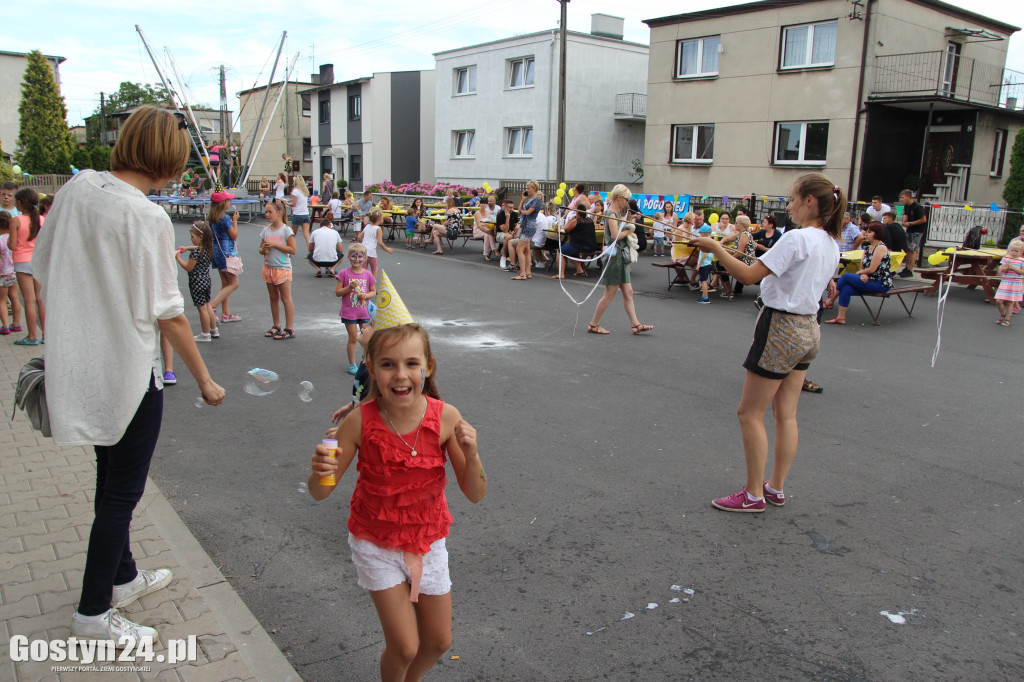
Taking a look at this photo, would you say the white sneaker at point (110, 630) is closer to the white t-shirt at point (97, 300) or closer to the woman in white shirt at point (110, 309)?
the woman in white shirt at point (110, 309)

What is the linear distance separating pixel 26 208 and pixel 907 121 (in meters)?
23.2

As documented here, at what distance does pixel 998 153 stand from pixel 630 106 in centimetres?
1433

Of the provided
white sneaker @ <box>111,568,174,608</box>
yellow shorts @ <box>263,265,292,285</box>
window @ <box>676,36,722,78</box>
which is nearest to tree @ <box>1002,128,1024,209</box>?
window @ <box>676,36,722,78</box>

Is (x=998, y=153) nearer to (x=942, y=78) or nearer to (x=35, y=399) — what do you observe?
(x=942, y=78)

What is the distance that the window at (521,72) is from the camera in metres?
32.4

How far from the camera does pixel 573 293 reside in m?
13.2

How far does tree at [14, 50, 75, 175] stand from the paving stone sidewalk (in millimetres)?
42386

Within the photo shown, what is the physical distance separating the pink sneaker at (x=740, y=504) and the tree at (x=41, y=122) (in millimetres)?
44244

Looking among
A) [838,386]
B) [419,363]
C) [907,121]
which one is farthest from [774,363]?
[907,121]

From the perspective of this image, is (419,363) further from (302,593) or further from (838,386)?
(838,386)

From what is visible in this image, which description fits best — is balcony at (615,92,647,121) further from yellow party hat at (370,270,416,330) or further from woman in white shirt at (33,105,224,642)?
woman in white shirt at (33,105,224,642)

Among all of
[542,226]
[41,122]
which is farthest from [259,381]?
[41,122]

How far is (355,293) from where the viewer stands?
286 inches

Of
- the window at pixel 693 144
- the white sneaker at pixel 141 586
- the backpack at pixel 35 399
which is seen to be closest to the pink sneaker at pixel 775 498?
the white sneaker at pixel 141 586
